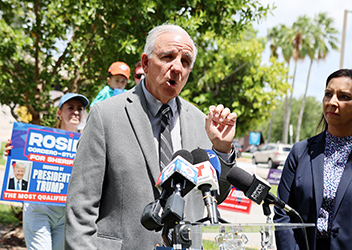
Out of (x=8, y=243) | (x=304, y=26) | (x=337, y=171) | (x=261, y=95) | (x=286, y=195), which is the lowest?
(x=8, y=243)

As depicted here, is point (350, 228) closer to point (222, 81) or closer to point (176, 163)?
point (176, 163)

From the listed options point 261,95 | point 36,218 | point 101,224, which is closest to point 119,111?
point 101,224

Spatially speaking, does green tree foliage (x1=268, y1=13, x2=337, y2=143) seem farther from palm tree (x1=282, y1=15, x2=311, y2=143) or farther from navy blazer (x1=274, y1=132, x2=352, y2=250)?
navy blazer (x1=274, y1=132, x2=352, y2=250)

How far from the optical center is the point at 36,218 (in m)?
4.33

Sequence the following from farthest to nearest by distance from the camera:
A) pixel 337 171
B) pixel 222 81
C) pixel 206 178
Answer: pixel 222 81 < pixel 337 171 < pixel 206 178

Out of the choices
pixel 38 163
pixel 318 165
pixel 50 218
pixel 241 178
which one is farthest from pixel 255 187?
pixel 38 163

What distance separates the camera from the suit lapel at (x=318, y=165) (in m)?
3.29

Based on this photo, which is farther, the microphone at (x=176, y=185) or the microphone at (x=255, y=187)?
the microphone at (x=255, y=187)

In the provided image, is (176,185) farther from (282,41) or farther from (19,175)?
(282,41)

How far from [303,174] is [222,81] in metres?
17.2

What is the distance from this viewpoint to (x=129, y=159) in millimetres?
2414

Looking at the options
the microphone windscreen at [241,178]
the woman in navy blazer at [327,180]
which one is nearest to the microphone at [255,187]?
the microphone windscreen at [241,178]

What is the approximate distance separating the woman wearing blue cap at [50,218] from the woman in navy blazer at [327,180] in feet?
7.24

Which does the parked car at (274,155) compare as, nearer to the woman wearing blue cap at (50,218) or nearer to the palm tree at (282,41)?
the palm tree at (282,41)
